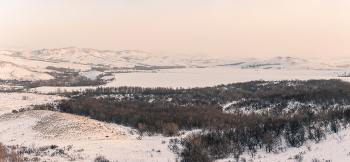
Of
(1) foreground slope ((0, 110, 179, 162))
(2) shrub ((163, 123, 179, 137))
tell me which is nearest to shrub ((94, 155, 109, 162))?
(1) foreground slope ((0, 110, 179, 162))

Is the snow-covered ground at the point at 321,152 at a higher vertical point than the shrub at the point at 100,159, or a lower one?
higher

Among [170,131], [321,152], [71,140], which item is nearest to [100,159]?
[71,140]

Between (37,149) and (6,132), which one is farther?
(6,132)

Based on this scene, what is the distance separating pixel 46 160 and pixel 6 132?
79.4 feet

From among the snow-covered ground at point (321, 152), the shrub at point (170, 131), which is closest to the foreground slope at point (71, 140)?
the shrub at point (170, 131)

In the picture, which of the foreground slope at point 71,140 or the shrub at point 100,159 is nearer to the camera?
the shrub at point 100,159

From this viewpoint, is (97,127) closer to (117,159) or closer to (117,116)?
(117,159)

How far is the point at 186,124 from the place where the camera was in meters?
50.6

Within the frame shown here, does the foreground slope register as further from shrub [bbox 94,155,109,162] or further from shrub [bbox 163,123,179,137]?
shrub [bbox 163,123,179,137]

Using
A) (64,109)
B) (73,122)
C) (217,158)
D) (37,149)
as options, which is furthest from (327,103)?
(64,109)

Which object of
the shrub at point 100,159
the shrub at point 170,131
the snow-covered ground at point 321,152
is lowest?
the shrub at point 170,131

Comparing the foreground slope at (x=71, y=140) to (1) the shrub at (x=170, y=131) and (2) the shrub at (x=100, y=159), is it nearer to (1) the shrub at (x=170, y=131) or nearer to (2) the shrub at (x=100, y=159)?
(2) the shrub at (x=100, y=159)

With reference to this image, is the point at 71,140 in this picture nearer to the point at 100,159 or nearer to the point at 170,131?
the point at 100,159

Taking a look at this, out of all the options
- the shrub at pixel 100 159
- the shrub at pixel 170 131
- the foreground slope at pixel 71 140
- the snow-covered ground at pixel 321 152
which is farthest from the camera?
the shrub at pixel 170 131
